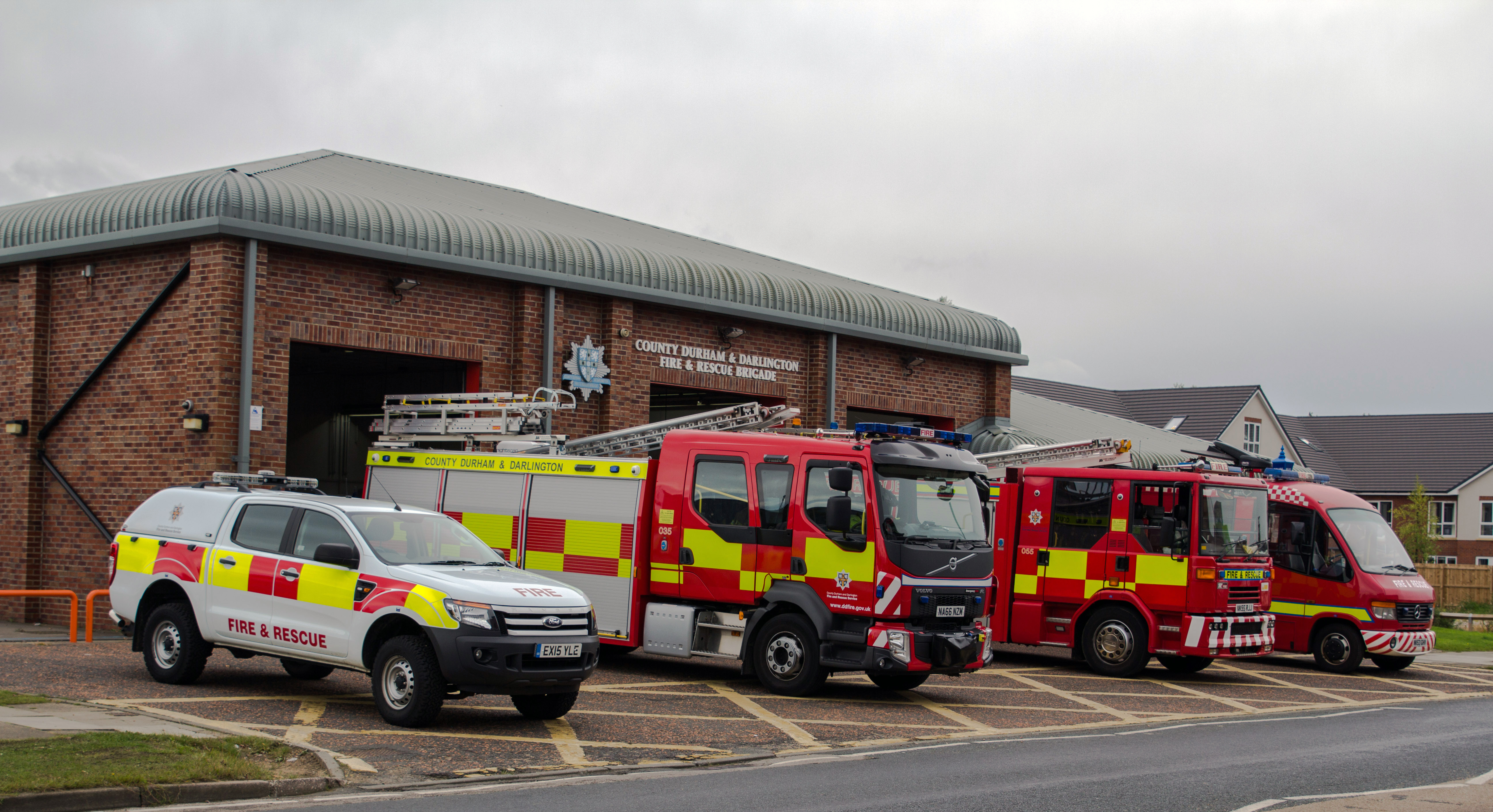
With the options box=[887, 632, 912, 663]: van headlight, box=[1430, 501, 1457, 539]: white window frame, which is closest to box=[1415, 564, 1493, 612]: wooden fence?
box=[887, 632, 912, 663]: van headlight

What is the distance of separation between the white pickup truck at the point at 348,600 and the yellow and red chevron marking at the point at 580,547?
116 inches

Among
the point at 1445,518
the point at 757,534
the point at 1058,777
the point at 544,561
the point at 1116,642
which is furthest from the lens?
the point at 1445,518

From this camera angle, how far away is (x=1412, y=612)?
18109 mm

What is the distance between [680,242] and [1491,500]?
43.6 metres

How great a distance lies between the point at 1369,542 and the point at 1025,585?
5.09 m

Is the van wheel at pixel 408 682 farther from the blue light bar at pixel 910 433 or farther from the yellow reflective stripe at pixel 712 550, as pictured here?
the blue light bar at pixel 910 433

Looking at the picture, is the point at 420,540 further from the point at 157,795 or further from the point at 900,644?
the point at 900,644

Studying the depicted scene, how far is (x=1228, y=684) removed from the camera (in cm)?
1650

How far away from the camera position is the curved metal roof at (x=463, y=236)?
16766 millimetres

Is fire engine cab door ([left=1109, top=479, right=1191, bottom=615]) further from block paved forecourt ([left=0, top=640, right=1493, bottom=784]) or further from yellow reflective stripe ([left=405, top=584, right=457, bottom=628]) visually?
yellow reflective stripe ([left=405, top=584, right=457, bottom=628])

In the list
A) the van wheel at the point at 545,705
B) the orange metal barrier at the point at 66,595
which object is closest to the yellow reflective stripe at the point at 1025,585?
the van wheel at the point at 545,705

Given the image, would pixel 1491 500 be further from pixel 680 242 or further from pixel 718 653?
pixel 718 653

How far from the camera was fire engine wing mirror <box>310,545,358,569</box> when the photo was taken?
10.5 meters

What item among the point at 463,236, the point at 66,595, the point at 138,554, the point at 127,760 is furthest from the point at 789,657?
the point at 66,595
